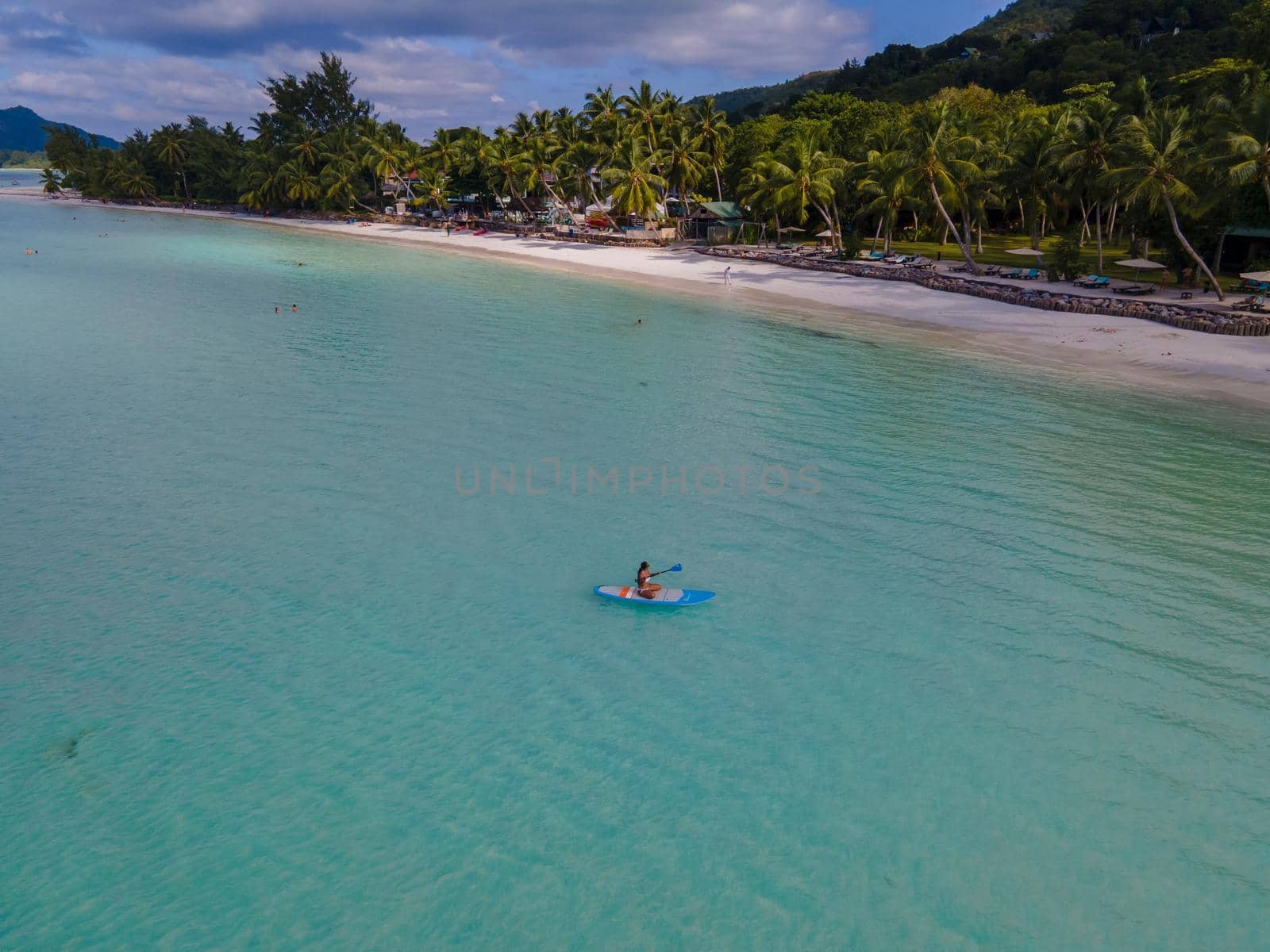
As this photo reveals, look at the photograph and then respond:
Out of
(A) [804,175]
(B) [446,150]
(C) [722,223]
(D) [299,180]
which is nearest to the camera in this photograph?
(A) [804,175]

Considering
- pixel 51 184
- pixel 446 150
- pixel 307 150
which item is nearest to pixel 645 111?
pixel 446 150

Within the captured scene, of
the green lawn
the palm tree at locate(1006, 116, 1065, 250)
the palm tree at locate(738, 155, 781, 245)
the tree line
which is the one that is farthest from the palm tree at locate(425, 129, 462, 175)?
the palm tree at locate(1006, 116, 1065, 250)

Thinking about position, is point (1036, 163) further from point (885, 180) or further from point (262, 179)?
point (262, 179)

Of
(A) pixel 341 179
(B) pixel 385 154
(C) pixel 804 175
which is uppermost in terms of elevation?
(B) pixel 385 154

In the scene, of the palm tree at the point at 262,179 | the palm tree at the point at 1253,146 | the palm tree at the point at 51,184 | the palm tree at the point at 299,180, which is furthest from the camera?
the palm tree at the point at 51,184

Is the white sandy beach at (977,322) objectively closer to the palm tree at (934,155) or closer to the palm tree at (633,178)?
the palm tree at (633,178)

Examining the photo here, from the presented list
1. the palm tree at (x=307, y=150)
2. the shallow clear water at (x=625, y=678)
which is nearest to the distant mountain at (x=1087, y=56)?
the palm tree at (x=307, y=150)

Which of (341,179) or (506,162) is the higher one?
(341,179)
